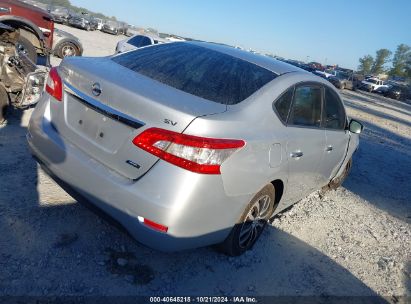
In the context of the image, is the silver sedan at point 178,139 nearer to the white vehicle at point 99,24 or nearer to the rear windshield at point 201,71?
the rear windshield at point 201,71

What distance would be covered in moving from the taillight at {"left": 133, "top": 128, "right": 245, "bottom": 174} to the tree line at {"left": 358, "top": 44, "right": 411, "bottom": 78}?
95.0 meters

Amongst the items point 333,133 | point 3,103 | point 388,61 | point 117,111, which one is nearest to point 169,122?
point 117,111

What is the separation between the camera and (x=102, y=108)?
8.89 feet

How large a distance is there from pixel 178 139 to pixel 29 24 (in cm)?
664

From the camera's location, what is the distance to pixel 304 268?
3.72m

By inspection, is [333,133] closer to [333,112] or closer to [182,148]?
[333,112]

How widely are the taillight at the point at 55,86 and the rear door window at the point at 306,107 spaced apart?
6.53 feet

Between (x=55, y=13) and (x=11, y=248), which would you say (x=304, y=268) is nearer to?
(x=11, y=248)

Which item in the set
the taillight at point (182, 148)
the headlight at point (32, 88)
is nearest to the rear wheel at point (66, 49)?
the headlight at point (32, 88)

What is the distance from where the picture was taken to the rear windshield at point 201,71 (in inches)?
119

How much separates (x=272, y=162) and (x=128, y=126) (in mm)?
1248

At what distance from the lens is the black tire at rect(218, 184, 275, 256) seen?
3167 mm

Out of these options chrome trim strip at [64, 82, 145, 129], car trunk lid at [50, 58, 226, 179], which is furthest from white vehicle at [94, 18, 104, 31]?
chrome trim strip at [64, 82, 145, 129]

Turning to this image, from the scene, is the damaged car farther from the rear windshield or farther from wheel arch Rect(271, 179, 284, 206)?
wheel arch Rect(271, 179, 284, 206)
